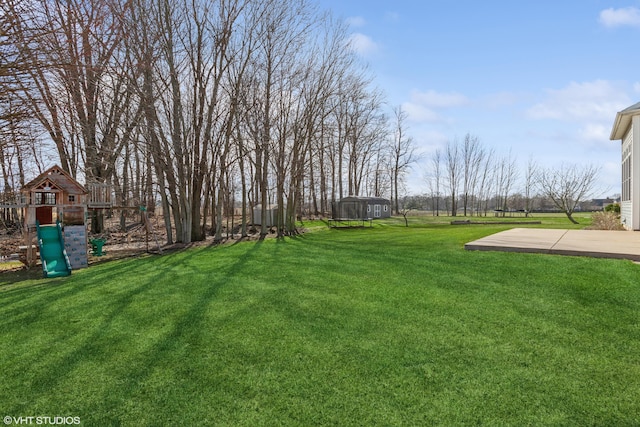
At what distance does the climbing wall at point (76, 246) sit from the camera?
7801mm

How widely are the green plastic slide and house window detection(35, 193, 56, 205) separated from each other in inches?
40.6

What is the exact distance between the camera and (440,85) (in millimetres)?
10805

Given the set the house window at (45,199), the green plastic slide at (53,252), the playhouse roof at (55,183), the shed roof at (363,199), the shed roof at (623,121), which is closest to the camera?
the green plastic slide at (53,252)

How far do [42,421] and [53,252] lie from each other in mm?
7222

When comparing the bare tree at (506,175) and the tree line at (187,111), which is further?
the bare tree at (506,175)

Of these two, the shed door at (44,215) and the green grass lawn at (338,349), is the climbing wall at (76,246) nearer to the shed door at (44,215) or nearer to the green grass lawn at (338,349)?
the shed door at (44,215)

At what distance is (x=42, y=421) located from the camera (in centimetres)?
188

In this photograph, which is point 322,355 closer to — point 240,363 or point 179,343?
point 240,363

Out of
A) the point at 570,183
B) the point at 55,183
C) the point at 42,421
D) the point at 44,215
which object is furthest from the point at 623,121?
the point at 44,215

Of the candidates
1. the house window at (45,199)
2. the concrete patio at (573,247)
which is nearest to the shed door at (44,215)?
the house window at (45,199)

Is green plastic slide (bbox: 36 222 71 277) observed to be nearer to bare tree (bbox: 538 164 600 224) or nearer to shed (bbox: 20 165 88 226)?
shed (bbox: 20 165 88 226)

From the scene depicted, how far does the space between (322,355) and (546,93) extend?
38.0 ft

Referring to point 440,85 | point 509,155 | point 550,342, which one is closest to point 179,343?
point 550,342

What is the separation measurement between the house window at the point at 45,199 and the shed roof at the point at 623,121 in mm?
15336
